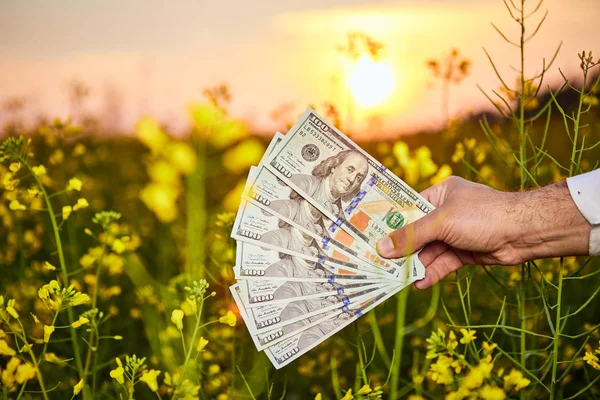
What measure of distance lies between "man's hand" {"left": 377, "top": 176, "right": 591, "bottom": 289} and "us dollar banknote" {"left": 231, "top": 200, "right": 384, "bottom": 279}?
0.13 metres

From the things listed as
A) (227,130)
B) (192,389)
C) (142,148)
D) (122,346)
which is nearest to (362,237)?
(227,130)

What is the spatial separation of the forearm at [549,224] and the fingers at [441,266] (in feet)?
0.95

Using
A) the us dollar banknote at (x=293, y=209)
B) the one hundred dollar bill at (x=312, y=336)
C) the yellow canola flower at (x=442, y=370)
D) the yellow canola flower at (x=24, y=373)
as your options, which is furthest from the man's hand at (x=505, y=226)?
the yellow canola flower at (x=24, y=373)

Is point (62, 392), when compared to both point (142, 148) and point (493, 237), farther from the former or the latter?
point (142, 148)

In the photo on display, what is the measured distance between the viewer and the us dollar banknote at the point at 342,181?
2.29m

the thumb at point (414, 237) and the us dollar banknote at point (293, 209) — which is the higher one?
the us dollar banknote at point (293, 209)

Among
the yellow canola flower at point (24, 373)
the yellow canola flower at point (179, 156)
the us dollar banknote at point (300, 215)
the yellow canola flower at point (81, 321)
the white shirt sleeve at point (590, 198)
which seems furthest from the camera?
the us dollar banknote at point (300, 215)

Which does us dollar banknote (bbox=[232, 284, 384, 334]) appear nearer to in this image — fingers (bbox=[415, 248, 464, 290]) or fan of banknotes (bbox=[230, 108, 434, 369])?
fan of banknotes (bbox=[230, 108, 434, 369])

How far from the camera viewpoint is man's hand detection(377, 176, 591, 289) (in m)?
1.99

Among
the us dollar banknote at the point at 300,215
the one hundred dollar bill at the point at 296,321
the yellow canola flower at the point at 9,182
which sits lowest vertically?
the one hundred dollar bill at the point at 296,321

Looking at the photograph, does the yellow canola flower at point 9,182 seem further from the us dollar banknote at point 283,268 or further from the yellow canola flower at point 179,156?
the us dollar banknote at point 283,268

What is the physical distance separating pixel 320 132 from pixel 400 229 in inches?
18.7

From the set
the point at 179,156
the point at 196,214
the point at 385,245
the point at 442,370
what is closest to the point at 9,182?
the point at 179,156

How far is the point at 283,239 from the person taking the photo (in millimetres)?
2227
